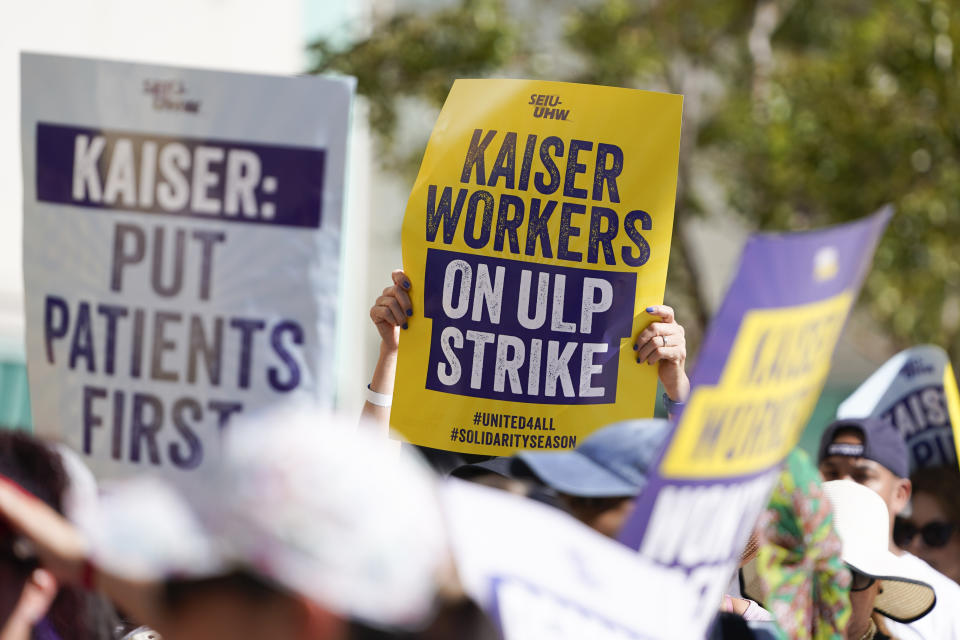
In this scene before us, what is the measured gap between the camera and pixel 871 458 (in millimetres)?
3070

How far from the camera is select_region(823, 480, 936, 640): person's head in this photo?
2348 millimetres

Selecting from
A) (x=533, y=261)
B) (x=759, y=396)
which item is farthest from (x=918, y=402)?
(x=759, y=396)

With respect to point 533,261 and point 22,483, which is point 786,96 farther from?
point 22,483

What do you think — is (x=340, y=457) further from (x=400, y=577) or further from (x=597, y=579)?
(x=597, y=579)

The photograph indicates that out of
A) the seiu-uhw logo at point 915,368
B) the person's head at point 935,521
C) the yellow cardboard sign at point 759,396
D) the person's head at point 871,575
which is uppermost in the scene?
the yellow cardboard sign at point 759,396

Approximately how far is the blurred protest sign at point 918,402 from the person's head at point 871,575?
2.53ft

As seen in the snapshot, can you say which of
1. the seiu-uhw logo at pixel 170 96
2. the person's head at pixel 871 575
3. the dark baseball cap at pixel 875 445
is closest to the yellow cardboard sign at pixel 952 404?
the dark baseball cap at pixel 875 445

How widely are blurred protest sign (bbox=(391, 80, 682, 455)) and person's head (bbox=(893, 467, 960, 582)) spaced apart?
1026mm

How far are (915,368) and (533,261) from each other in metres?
1.24

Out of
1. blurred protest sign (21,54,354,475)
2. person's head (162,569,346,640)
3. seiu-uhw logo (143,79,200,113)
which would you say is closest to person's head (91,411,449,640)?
person's head (162,569,346,640)

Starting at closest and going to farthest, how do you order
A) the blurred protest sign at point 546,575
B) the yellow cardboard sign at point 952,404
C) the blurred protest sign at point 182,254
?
the blurred protest sign at point 546,575, the blurred protest sign at point 182,254, the yellow cardboard sign at point 952,404

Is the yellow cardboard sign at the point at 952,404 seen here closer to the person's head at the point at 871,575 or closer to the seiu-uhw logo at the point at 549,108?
the person's head at the point at 871,575

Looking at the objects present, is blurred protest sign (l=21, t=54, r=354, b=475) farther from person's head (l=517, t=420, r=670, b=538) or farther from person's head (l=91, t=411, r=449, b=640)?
person's head (l=91, t=411, r=449, b=640)

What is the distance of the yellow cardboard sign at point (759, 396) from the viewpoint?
1631mm
